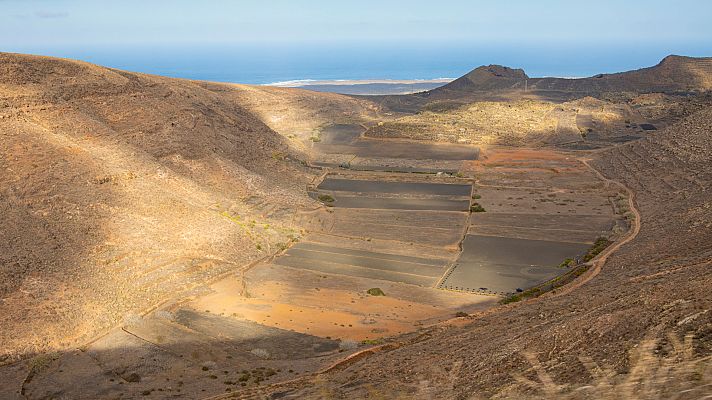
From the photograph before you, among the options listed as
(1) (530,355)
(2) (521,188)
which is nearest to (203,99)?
(2) (521,188)

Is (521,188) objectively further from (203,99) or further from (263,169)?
(203,99)

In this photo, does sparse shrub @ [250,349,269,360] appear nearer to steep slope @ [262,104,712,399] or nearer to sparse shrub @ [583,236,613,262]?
steep slope @ [262,104,712,399]

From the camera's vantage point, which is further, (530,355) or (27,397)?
(27,397)

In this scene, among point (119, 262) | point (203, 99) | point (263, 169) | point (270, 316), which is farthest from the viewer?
point (203, 99)

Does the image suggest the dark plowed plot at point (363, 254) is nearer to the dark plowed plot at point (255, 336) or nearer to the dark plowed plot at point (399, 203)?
the dark plowed plot at point (399, 203)

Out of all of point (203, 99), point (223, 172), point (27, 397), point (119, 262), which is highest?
point (203, 99)

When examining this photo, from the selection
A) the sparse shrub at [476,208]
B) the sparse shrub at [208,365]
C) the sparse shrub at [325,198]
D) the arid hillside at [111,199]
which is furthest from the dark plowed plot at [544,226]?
the sparse shrub at [208,365]
